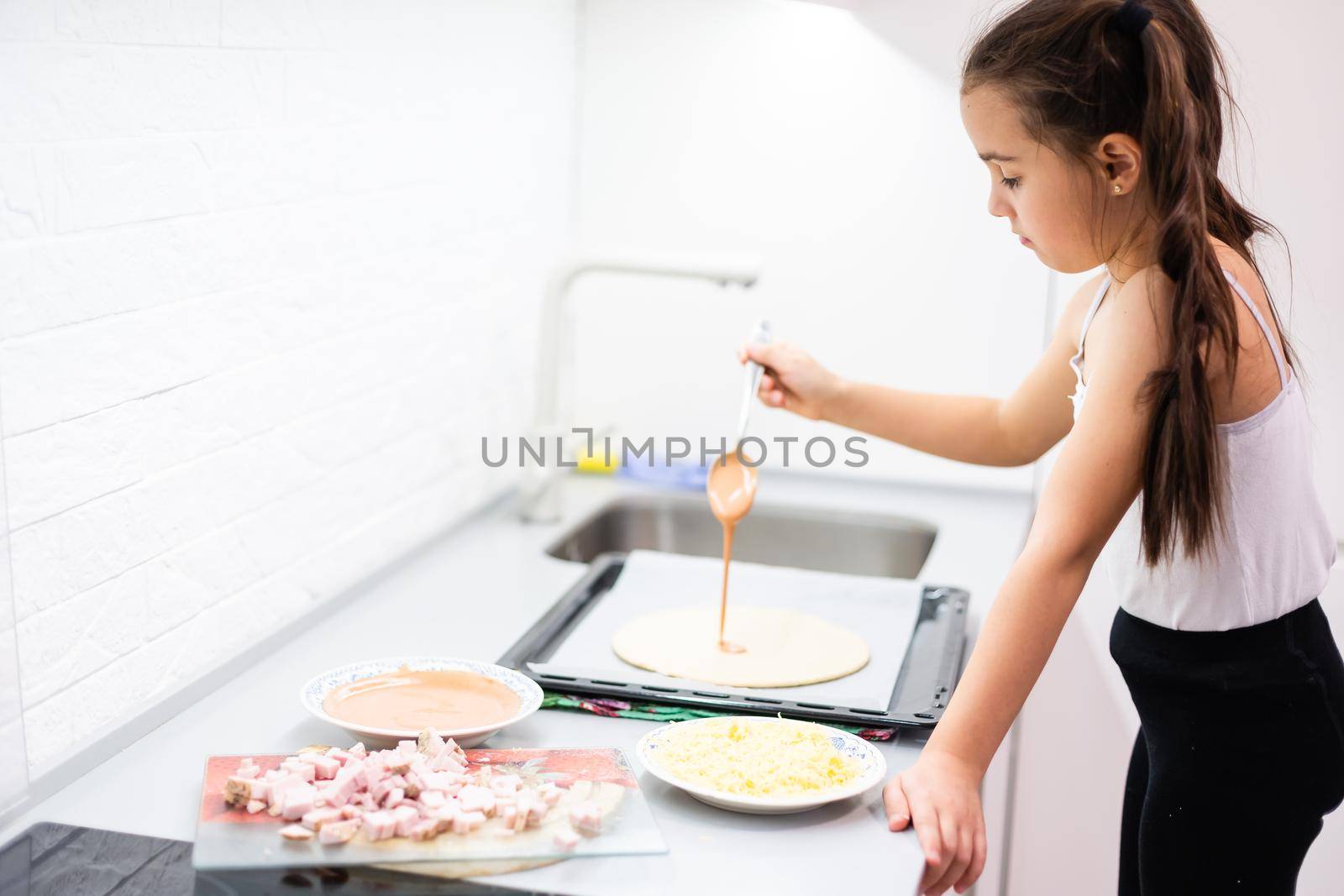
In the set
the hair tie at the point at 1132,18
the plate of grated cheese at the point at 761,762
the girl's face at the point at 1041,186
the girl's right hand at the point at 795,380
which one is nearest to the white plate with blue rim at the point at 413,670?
the plate of grated cheese at the point at 761,762

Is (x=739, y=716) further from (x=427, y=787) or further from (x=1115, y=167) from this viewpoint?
(x=1115, y=167)

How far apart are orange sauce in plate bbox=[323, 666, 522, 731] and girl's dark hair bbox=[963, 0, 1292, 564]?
0.54 metres

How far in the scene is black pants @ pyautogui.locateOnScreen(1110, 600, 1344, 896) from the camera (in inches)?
41.2

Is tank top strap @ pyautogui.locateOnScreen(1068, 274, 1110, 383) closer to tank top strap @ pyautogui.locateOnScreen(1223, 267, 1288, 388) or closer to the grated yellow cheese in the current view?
tank top strap @ pyautogui.locateOnScreen(1223, 267, 1288, 388)

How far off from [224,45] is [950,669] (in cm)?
85

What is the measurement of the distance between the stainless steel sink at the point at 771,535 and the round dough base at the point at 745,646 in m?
0.40

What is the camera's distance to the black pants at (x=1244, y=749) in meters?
1.05

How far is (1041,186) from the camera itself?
1.01 metres

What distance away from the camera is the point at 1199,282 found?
929 millimetres

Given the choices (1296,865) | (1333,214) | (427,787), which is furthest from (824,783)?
(1333,214)

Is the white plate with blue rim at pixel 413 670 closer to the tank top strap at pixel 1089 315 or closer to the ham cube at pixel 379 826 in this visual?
the ham cube at pixel 379 826

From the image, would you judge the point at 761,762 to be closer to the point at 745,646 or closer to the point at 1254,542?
the point at 745,646

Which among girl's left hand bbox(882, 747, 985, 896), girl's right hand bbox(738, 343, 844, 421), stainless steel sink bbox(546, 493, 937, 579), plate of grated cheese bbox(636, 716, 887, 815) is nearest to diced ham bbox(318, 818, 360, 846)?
plate of grated cheese bbox(636, 716, 887, 815)

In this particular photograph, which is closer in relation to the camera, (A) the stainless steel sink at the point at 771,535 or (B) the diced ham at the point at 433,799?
(B) the diced ham at the point at 433,799
